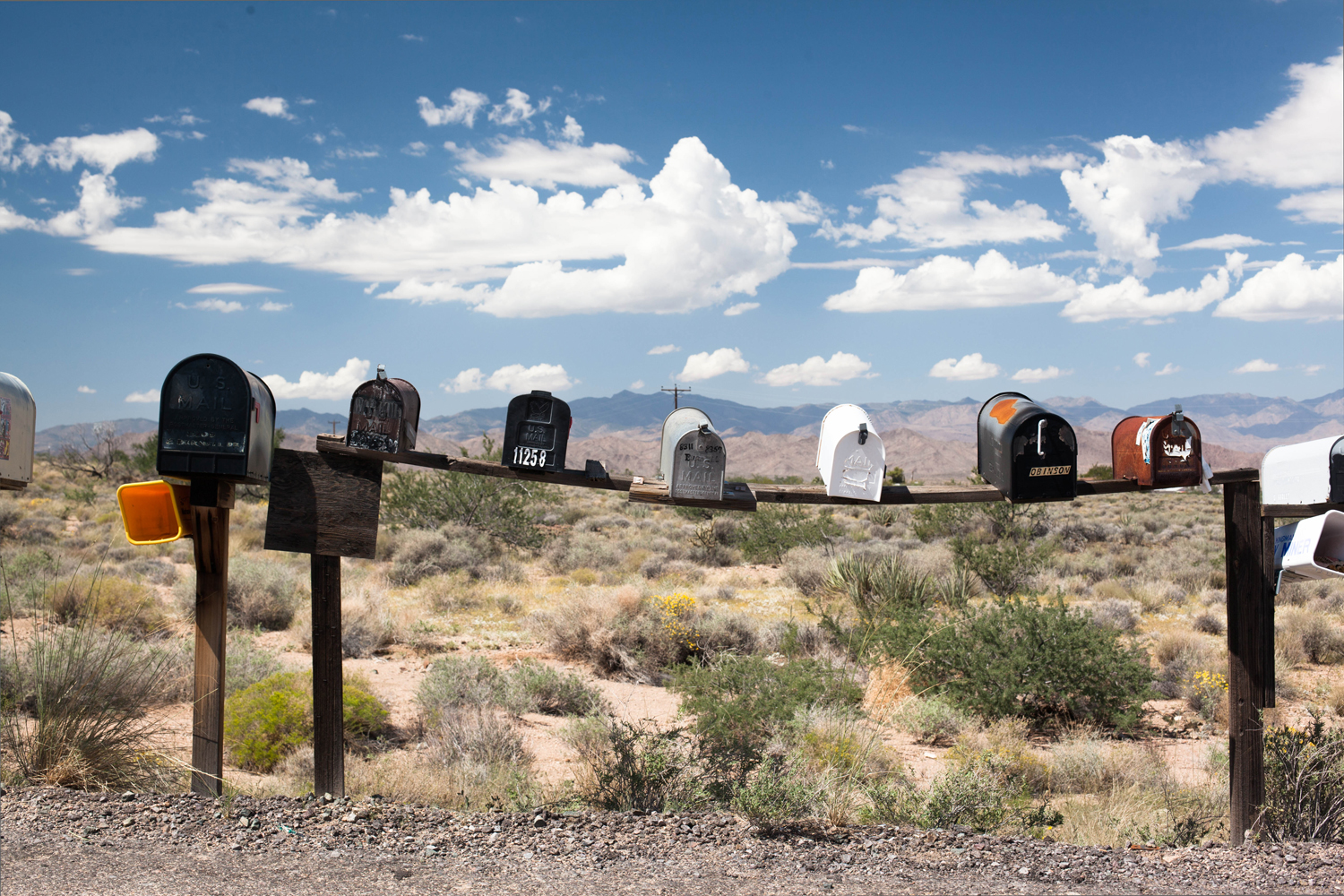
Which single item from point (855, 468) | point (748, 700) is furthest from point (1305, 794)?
point (748, 700)

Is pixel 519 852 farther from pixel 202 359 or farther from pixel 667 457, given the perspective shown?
pixel 202 359

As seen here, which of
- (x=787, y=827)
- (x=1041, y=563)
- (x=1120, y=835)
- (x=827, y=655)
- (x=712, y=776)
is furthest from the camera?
(x=1041, y=563)

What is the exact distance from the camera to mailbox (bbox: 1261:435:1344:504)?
155 inches

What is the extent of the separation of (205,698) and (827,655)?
5842mm

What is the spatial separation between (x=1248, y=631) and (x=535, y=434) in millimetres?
3587

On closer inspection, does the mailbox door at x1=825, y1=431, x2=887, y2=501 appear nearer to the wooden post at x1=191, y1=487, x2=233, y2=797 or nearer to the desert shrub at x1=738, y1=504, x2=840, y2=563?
the wooden post at x1=191, y1=487, x2=233, y2=797

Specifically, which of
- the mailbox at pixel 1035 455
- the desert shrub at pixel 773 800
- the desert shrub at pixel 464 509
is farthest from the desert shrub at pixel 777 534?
the mailbox at pixel 1035 455

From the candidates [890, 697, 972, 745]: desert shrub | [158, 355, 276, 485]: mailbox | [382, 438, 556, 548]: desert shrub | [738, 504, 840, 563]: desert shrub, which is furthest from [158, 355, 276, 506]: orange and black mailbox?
[382, 438, 556, 548]: desert shrub

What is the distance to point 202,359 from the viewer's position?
3609mm

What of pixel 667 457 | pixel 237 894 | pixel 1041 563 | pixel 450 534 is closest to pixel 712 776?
pixel 667 457

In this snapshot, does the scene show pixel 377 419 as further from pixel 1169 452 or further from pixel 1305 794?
pixel 1305 794

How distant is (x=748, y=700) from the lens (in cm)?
582

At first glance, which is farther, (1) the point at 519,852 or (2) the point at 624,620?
(2) the point at 624,620

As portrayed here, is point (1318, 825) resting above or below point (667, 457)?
below
